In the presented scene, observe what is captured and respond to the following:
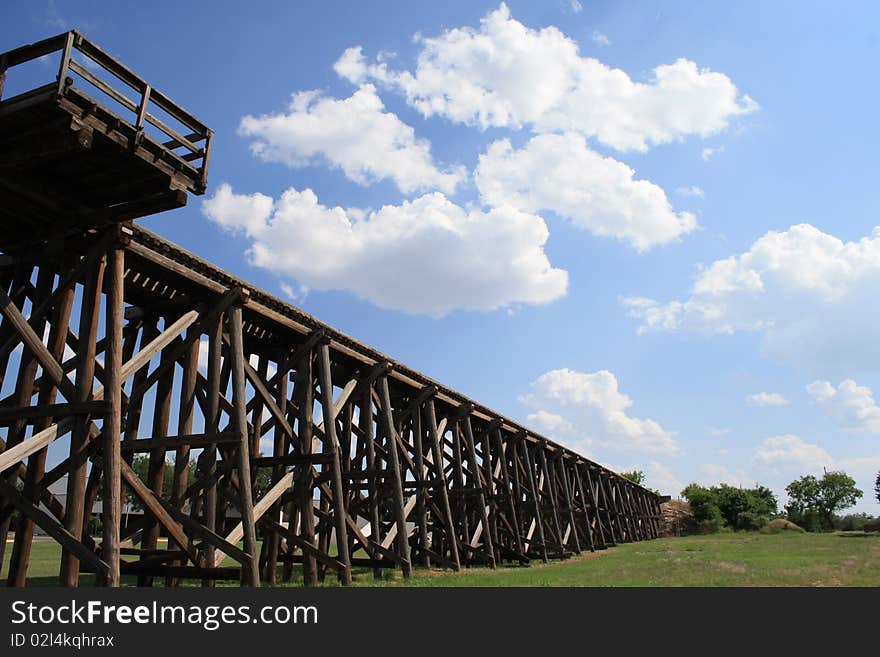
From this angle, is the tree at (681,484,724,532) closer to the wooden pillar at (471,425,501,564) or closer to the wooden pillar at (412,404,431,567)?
the wooden pillar at (471,425,501,564)

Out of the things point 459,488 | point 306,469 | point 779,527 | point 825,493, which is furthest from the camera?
point 825,493

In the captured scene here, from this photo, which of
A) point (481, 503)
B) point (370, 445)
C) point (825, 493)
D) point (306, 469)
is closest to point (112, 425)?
point (306, 469)

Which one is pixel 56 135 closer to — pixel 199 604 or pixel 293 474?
pixel 199 604

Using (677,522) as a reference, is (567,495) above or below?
above

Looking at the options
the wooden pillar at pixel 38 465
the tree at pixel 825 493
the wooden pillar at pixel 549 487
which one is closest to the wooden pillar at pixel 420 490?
the wooden pillar at pixel 549 487

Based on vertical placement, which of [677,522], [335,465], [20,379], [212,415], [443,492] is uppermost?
[20,379]

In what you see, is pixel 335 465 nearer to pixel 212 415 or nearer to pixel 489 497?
pixel 212 415

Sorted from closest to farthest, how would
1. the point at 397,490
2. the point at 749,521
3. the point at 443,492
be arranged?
1. the point at 397,490
2. the point at 443,492
3. the point at 749,521

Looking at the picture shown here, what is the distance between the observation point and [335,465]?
10.1m

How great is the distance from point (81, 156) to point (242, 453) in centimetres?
403

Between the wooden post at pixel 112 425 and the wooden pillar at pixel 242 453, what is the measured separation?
1623 millimetres

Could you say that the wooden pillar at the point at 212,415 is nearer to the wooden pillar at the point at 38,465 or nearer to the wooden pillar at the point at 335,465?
the wooden pillar at the point at 38,465

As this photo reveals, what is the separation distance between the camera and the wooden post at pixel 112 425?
6.51 metres

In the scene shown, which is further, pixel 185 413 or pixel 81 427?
pixel 185 413
